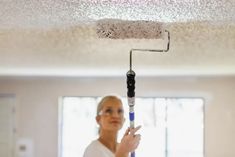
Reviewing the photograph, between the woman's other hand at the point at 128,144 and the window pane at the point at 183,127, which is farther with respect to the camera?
the window pane at the point at 183,127

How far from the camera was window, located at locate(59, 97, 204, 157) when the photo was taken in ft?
20.0

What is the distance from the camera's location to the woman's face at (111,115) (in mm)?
1979

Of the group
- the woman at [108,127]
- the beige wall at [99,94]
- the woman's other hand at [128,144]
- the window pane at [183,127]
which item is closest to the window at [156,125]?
the window pane at [183,127]

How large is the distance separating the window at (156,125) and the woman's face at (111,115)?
162 inches

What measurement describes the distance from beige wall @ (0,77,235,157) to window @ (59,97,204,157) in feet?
0.48

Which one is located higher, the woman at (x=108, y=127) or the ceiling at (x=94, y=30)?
the ceiling at (x=94, y=30)

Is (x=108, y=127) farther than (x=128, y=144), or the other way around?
(x=108, y=127)

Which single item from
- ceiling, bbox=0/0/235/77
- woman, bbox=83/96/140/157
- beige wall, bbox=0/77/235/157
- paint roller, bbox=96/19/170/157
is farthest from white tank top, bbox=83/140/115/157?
beige wall, bbox=0/77/235/157

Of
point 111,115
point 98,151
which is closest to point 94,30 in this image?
point 111,115

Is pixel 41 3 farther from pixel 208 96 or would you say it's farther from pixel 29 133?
pixel 29 133

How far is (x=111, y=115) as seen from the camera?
198 cm

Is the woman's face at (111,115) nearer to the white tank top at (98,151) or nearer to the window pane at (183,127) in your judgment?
the white tank top at (98,151)

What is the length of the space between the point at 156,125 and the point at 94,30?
4.34m

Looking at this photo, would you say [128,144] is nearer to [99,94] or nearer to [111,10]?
[111,10]
